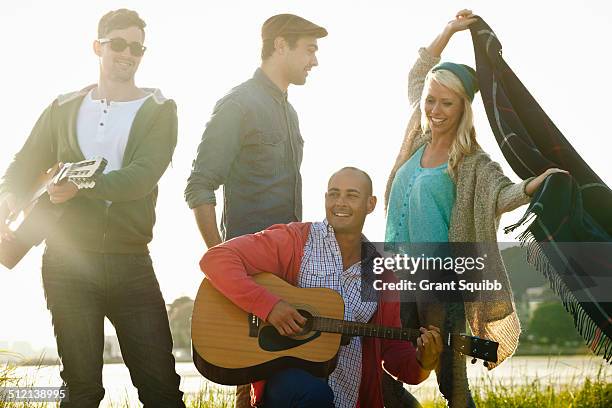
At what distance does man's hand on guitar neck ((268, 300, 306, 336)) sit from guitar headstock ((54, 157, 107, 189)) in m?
0.94

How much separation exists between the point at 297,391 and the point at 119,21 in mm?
1872

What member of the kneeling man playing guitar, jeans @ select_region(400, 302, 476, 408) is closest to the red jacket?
the kneeling man playing guitar

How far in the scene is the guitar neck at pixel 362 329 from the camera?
3.80 metres

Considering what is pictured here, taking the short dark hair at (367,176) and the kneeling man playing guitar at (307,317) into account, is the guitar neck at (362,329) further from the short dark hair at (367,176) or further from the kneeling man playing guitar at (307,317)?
the short dark hair at (367,176)

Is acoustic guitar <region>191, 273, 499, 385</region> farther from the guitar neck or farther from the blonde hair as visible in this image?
the blonde hair

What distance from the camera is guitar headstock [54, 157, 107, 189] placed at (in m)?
3.81

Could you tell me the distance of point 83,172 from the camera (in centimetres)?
385

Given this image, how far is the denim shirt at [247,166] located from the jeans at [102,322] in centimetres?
57

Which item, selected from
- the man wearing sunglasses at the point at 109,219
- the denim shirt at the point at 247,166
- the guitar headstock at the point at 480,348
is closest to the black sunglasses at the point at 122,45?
the man wearing sunglasses at the point at 109,219

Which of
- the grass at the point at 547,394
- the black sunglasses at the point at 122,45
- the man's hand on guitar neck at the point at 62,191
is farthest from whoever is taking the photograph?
the grass at the point at 547,394

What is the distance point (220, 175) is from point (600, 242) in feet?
5.84

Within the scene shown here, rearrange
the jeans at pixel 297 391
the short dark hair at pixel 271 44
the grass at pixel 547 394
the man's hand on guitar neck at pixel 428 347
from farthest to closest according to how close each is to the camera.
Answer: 1. the grass at pixel 547 394
2. the short dark hair at pixel 271 44
3. the man's hand on guitar neck at pixel 428 347
4. the jeans at pixel 297 391

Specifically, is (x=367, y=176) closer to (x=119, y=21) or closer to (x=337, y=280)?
(x=337, y=280)

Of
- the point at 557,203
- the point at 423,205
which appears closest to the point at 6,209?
the point at 423,205
